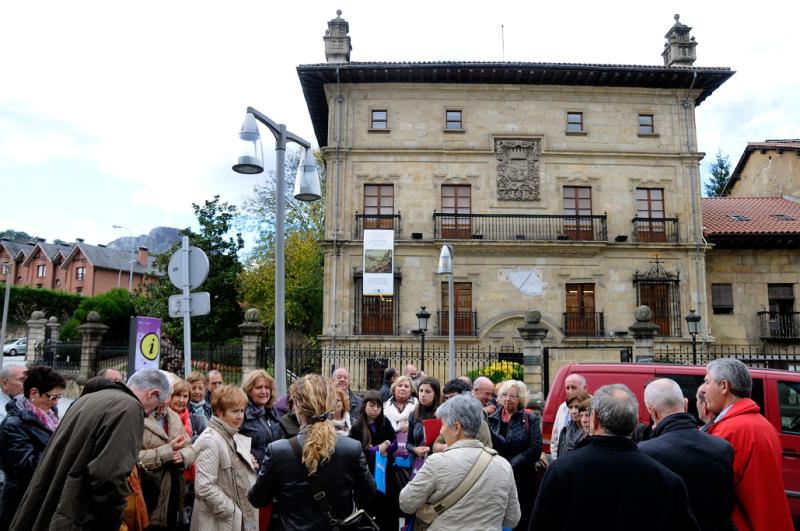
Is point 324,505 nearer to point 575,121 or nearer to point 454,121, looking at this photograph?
point 454,121

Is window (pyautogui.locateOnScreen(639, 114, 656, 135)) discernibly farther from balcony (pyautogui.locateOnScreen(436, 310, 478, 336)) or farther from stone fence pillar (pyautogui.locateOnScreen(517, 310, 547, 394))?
stone fence pillar (pyautogui.locateOnScreen(517, 310, 547, 394))

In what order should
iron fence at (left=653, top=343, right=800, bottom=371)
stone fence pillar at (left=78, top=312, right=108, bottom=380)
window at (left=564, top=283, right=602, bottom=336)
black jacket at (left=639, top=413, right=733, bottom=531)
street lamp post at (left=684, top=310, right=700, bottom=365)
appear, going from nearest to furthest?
black jacket at (left=639, top=413, right=733, bottom=531)
stone fence pillar at (left=78, top=312, right=108, bottom=380)
street lamp post at (left=684, top=310, right=700, bottom=365)
iron fence at (left=653, top=343, right=800, bottom=371)
window at (left=564, top=283, right=602, bottom=336)

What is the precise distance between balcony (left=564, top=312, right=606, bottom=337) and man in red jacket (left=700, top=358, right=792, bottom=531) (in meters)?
20.5

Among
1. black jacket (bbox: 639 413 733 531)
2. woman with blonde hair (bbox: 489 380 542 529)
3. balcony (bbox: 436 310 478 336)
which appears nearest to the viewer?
black jacket (bbox: 639 413 733 531)

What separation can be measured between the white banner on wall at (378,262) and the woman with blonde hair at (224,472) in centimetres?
1880

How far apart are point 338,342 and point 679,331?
13844 millimetres

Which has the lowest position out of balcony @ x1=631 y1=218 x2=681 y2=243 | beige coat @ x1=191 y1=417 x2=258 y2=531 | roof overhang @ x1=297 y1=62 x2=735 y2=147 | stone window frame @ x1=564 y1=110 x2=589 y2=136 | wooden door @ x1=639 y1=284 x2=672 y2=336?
beige coat @ x1=191 y1=417 x2=258 y2=531

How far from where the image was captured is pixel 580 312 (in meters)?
24.4

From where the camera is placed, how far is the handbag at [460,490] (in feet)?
11.7

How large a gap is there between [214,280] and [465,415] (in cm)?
3109

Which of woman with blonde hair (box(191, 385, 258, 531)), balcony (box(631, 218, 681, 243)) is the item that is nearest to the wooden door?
balcony (box(631, 218, 681, 243))

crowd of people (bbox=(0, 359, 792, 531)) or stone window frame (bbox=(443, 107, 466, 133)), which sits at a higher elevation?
stone window frame (bbox=(443, 107, 466, 133))

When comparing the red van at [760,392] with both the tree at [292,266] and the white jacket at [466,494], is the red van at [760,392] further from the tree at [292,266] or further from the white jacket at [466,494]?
the tree at [292,266]

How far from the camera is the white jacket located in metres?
3.55
